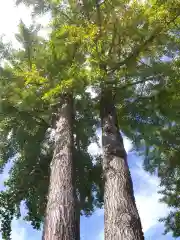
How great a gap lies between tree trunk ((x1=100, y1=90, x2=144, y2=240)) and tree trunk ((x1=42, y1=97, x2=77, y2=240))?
0.58m

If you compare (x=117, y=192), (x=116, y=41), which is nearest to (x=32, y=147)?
(x=116, y=41)

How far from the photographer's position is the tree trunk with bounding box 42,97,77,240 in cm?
443

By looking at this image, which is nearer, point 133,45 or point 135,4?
point 135,4

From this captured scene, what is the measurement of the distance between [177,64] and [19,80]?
4067 millimetres

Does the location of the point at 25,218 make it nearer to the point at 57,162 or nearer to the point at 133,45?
the point at 57,162

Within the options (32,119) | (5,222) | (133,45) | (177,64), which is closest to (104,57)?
A: (133,45)

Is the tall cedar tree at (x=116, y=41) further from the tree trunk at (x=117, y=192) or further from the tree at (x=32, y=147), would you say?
the tree at (x=32, y=147)

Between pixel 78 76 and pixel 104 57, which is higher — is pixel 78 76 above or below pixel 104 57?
below

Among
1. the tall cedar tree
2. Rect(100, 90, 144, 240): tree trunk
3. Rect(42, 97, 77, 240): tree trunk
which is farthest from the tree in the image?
Rect(100, 90, 144, 240): tree trunk

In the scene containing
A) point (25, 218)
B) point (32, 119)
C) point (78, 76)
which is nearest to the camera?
point (78, 76)

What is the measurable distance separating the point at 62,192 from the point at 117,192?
37.2 inches

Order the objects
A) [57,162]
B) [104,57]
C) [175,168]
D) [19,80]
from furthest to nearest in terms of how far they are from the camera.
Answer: [175,168] < [19,80] < [104,57] < [57,162]

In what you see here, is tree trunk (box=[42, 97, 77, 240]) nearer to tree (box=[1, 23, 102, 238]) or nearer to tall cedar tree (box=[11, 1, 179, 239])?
tall cedar tree (box=[11, 1, 179, 239])

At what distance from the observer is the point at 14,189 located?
948 cm
